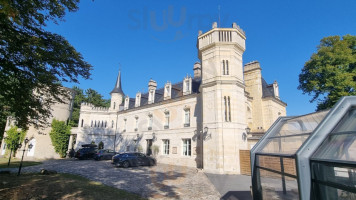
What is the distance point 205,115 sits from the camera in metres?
16.8

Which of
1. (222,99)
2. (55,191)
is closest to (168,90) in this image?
(222,99)

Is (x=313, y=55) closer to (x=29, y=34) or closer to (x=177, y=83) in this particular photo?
(x=177, y=83)

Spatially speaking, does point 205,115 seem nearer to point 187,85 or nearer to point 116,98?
point 187,85

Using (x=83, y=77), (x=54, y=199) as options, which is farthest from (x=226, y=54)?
(x=54, y=199)

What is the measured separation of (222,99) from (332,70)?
36.9 feet

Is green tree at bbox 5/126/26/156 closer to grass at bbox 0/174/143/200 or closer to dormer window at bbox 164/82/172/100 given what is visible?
dormer window at bbox 164/82/172/100

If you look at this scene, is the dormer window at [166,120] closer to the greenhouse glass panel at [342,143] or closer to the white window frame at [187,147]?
the white window frame at [187,147]

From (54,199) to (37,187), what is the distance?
2340 mm

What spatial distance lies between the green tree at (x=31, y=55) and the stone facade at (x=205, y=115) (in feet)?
37.5

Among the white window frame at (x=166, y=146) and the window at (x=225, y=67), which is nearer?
the window at (x=225, y=67)

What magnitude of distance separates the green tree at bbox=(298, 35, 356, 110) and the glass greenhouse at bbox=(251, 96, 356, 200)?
17.0 meters

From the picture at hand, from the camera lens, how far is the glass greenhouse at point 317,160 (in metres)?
2.65

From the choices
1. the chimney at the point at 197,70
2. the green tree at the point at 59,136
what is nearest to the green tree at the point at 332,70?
the chimney at the point at 197,70

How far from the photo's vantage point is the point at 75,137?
29.9m
